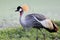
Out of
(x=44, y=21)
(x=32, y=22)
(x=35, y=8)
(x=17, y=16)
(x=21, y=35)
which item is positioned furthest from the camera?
(x=35, y=8)

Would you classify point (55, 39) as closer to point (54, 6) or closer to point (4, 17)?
point (4, 17)

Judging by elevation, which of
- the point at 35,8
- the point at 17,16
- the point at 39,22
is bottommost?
the point at 17,16

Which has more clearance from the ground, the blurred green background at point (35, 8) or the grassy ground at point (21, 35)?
the blurred green background at point (35, 8)

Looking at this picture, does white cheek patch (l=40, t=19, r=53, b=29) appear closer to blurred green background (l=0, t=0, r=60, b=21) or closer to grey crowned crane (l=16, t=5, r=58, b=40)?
grey crowned crane (l=16, t=5, r=58, b=40)

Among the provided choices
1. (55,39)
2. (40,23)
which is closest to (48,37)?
(55,39)

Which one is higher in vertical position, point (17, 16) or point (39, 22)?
point (39, 22)

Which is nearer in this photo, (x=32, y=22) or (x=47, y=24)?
(x=47, y=24)

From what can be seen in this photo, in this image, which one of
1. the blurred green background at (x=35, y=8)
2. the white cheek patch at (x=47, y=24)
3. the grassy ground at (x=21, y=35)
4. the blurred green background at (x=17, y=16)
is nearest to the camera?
the white cheek patch at (x=47, y=24)

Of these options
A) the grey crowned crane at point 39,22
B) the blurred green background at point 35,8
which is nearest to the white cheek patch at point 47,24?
the grey crowned crane at point 39,22

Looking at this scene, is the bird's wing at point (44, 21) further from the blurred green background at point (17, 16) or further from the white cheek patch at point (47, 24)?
the blurred green background at point (17, 16)

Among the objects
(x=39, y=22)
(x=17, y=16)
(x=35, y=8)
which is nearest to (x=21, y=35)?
(x=39, y=22)

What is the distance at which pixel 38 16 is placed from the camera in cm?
779

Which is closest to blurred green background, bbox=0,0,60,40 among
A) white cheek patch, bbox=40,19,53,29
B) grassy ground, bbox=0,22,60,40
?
grassy ground, bbox=0,22,60,40

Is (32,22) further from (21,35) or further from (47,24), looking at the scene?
(21,35)
